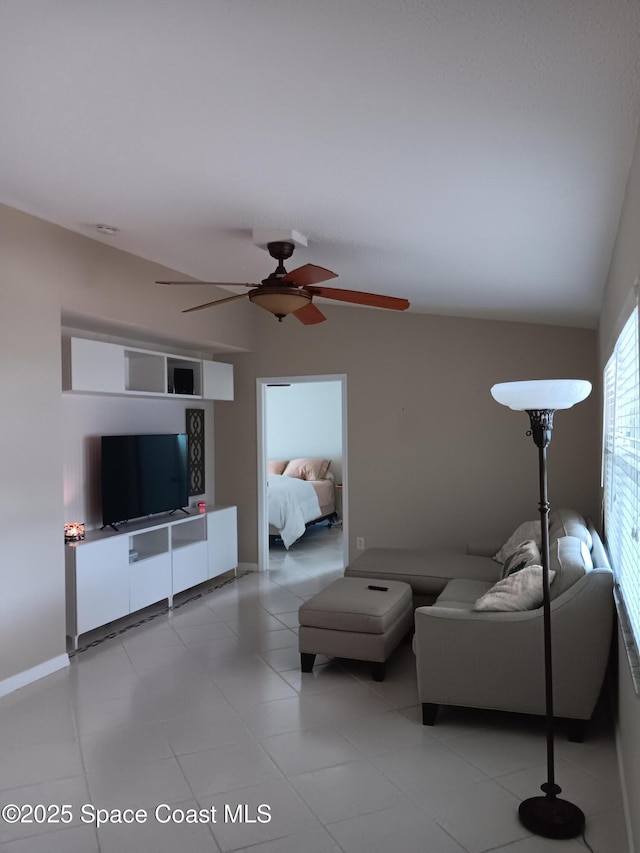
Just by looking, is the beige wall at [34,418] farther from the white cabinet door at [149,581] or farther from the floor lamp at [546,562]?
the floor lamp at [546,562]

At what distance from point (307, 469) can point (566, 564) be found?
6425 mm

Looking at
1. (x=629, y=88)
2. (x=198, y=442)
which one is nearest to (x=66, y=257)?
(x=198, y=442)

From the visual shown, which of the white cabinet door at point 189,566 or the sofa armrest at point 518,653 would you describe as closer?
the sofa armrest at point 518,653

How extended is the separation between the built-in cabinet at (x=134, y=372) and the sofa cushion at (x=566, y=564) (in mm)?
3135

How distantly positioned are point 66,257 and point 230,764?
309 centimetres

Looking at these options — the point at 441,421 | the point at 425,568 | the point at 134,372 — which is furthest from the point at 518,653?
the point at 134,372

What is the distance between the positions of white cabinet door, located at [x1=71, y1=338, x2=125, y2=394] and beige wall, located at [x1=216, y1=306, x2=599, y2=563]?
2095 mm

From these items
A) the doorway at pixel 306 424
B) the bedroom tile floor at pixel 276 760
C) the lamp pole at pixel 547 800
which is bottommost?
the bedroom tile floor at pixel 276 760

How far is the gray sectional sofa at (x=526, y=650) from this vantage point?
9.81 ft

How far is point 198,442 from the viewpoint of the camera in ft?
21.6

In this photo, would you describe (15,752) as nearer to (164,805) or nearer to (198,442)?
(164,805)

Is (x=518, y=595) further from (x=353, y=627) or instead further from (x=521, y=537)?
(x=521, y=537)

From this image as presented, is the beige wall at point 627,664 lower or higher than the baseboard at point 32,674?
higher

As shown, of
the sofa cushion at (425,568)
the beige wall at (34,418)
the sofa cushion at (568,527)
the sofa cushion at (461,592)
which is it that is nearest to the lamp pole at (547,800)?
the sofa cushion at (461,592)
